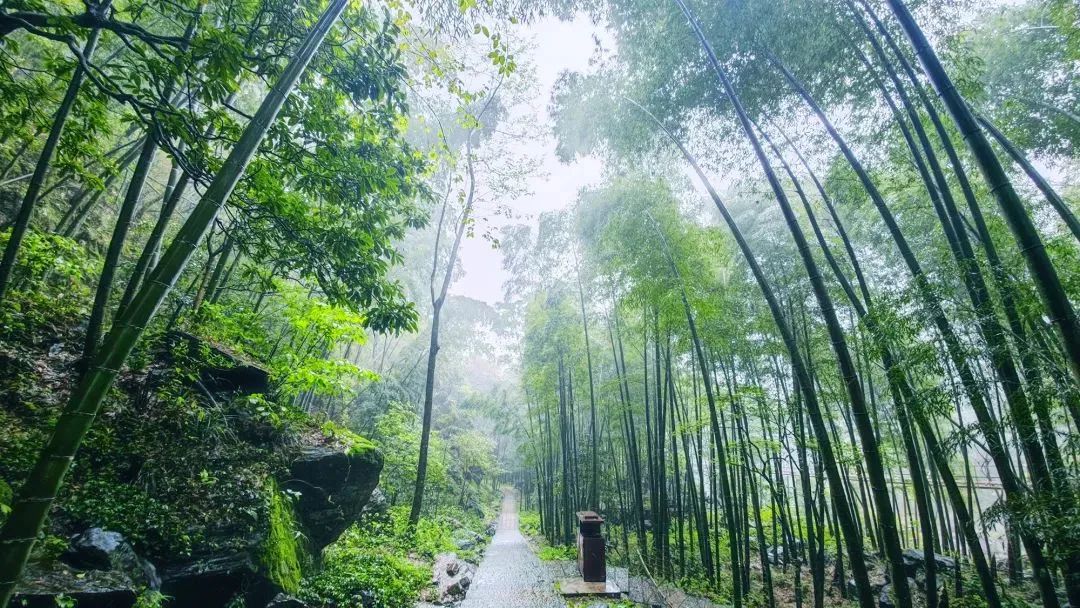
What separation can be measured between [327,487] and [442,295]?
16.1ft

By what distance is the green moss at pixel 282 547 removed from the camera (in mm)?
3605

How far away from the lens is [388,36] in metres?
2.53

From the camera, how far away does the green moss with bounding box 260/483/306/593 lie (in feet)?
11.8

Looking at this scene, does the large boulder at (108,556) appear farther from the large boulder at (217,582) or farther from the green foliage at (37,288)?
the green foliage at (37,288)

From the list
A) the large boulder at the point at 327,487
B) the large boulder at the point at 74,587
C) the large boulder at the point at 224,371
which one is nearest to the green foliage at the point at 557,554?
the large boulder at the point at 327,487

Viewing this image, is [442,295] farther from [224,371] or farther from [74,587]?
[74,587]

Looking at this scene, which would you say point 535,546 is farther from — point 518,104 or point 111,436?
point 518,104

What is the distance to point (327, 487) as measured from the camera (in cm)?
486

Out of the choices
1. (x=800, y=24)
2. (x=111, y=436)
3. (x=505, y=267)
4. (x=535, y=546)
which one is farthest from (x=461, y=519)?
(x=800, y=24)

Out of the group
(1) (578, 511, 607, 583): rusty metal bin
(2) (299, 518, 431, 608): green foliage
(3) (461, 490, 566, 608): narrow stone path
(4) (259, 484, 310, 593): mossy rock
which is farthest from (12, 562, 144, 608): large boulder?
(1) (578, 511, 607, 583): rusty metal bin

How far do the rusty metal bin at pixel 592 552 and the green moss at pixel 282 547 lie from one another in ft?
11.6

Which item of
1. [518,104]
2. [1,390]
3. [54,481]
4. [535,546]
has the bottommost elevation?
[535,546]

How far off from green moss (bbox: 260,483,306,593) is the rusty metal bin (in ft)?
11.6

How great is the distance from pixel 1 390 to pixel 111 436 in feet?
2.46
